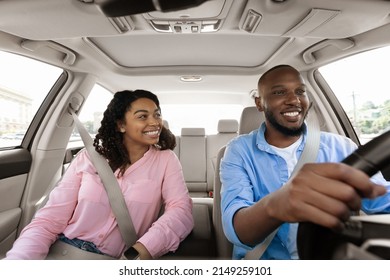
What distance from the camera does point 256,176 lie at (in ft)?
2.92

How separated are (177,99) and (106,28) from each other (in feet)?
2.89

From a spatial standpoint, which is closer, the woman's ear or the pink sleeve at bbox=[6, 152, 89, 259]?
the pink sleeve at bbox=[6, 152, 89, 259]

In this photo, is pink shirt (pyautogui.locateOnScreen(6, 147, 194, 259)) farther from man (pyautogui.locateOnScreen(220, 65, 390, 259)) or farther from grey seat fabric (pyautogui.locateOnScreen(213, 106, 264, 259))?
man (pyautogui.locateOnScreen(220, 65, 390, 259))

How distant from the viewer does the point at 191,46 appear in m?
1.35

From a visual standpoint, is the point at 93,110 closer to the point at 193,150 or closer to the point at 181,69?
the point at 181,69

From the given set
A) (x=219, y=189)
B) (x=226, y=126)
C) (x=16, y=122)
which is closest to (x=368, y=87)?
(x=219, y=189)

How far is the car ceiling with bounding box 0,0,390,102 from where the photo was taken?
94 cm

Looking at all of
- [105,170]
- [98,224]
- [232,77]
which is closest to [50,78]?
[105,170]

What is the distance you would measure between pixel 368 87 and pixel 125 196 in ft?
3.10

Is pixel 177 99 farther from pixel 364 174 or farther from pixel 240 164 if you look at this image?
pixel 364 174

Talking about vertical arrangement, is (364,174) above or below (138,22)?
below

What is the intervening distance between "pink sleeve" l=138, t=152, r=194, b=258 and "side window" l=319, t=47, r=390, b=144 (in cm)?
63

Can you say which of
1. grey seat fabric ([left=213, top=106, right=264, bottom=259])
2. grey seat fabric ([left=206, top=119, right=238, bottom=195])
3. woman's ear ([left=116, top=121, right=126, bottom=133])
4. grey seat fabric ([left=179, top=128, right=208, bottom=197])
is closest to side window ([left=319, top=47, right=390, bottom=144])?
grey seat fabric ([left=213, top=106, right=264, bottom=259])

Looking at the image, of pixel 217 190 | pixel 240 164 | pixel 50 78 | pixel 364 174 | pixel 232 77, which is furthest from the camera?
pixel 232 77
